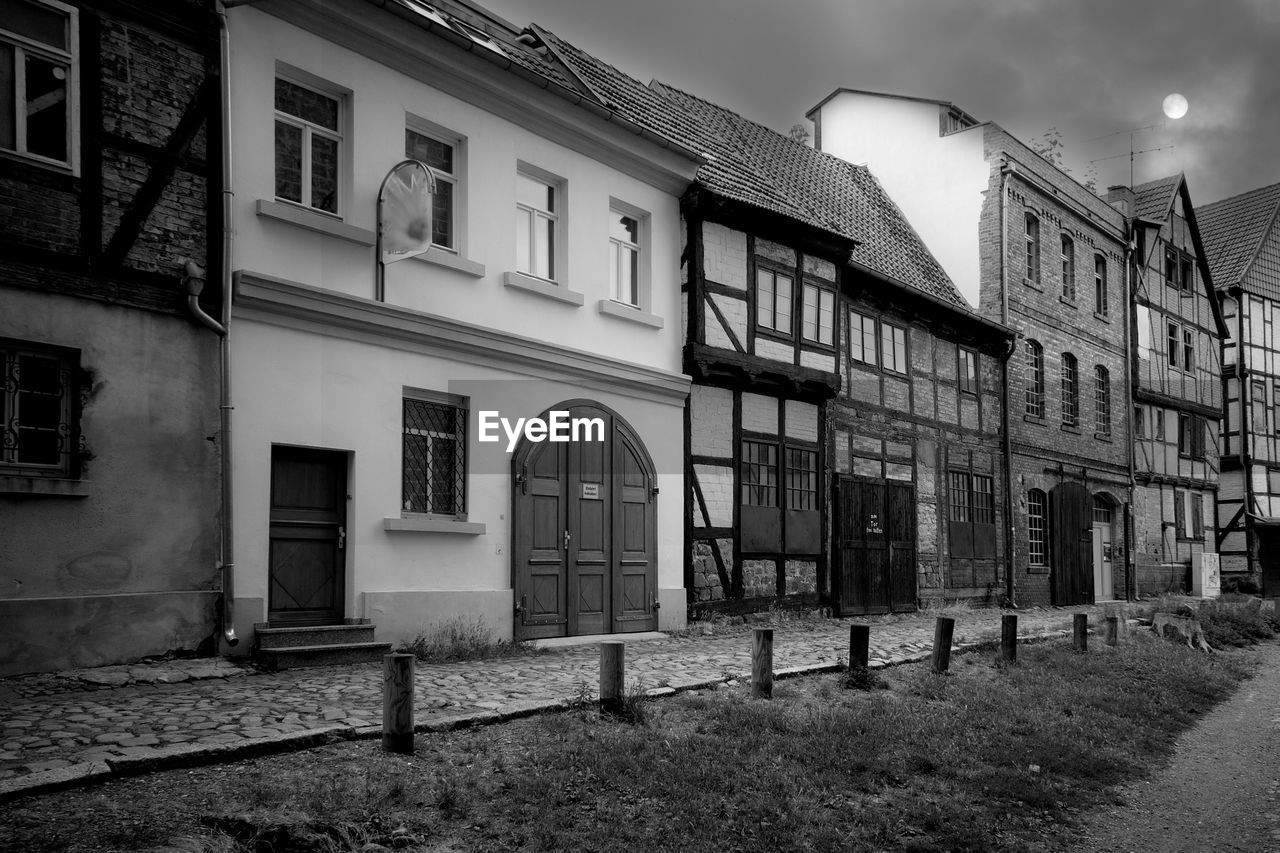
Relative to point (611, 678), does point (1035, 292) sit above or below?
above

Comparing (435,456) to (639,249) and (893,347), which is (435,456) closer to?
(639,249)

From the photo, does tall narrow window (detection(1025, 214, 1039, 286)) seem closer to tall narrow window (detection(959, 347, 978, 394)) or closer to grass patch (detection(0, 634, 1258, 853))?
tall narrow window (detection(959, 347, 978, 394))

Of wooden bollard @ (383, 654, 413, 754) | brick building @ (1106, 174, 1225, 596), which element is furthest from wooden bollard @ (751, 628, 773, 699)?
brick building @ (1106, 174, 1225, 596)

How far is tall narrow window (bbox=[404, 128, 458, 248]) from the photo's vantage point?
1168cm

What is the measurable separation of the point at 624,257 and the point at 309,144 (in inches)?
194

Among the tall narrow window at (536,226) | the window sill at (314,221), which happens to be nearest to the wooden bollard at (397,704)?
the window sill at (314,221)

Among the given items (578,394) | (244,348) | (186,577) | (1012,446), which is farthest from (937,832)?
(1012,446)

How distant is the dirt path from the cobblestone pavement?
3.30 meters

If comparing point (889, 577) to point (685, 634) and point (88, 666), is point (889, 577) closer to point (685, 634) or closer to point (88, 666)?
point (685, 634)

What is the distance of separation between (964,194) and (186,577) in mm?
20401

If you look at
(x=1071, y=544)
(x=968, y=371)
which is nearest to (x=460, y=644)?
(x=968, y=371)

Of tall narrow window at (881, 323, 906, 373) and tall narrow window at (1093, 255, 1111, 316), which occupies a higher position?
tall narrow window at (1093, 255, 1111, 316)

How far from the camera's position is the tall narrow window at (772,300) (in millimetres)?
16047

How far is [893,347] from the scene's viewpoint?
1992cm
